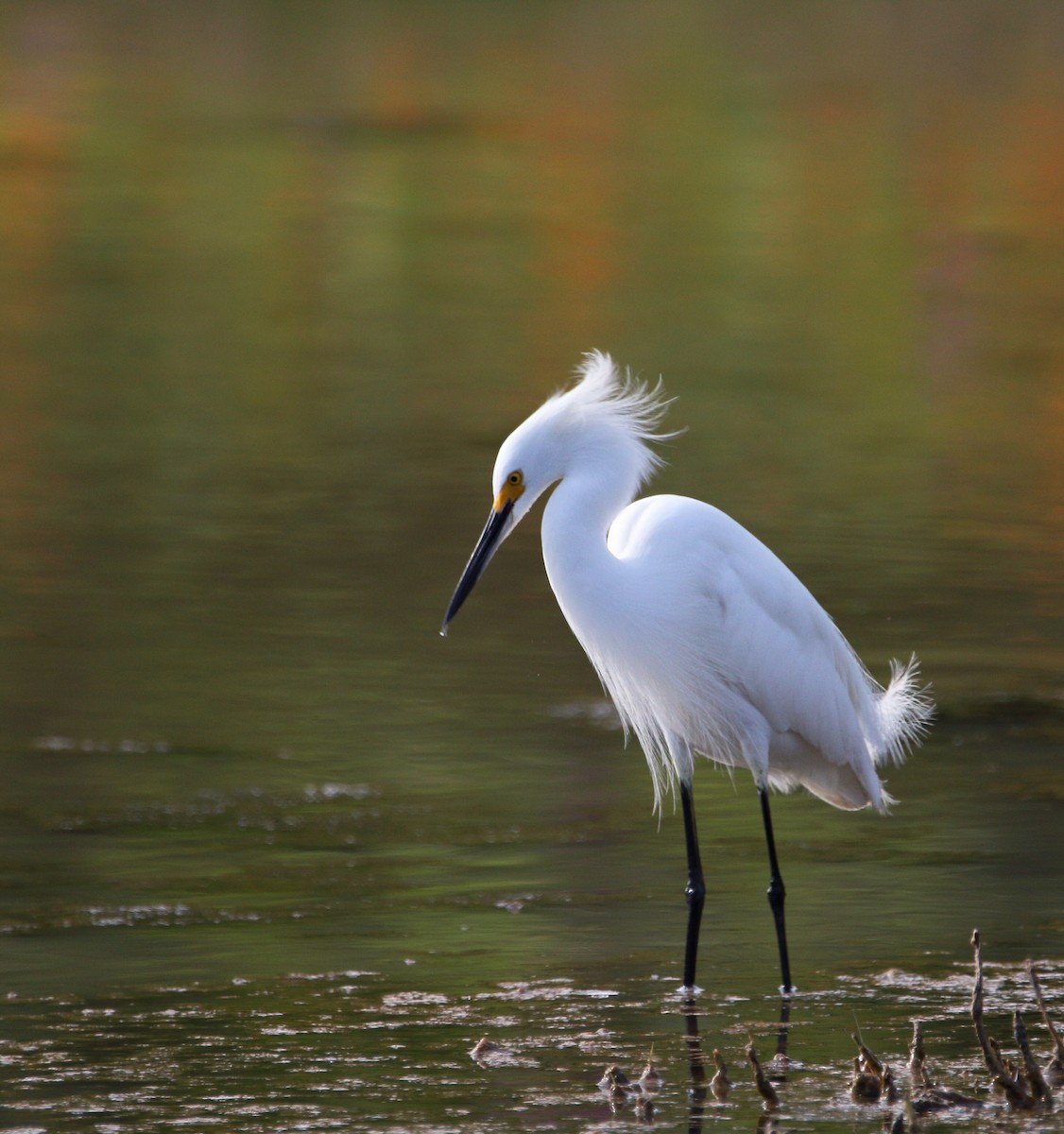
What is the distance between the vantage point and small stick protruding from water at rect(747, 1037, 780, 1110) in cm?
349

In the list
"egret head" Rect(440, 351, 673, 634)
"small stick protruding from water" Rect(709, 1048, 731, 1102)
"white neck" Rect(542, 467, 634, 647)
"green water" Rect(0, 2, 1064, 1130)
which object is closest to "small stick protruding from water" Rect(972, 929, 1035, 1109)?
"green water" Rect(0, 2, 1064, 1130)

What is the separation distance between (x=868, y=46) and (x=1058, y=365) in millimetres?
→ 16476

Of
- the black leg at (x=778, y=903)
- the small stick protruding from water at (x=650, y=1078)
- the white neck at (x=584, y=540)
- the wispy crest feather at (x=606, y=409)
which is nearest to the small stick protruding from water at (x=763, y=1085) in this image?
the small stick protruding from water at (x=650, y=1078)

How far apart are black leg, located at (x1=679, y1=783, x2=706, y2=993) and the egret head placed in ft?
2.20

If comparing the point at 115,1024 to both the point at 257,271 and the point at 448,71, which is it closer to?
the point at 257,271

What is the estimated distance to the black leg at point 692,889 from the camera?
179 inches

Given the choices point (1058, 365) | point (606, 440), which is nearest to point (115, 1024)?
point (606, 440)

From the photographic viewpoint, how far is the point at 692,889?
4660 mm

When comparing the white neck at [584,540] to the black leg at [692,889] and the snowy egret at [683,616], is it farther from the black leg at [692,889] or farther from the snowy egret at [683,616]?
the black leg at [692,889]

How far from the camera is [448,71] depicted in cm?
2600

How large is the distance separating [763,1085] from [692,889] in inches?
44.1

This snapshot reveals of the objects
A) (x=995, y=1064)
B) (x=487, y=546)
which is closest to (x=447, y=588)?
(x=487, y=546)

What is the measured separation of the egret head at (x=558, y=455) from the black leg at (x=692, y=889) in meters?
0.67

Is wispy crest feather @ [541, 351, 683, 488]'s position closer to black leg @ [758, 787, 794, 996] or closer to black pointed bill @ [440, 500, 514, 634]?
black pointed bill @ [440, 500, 514, 634]
